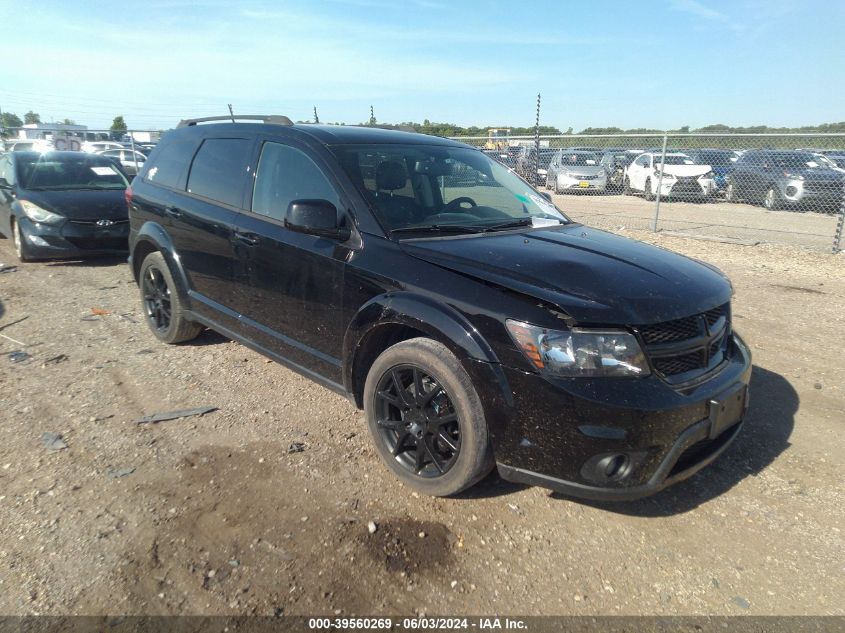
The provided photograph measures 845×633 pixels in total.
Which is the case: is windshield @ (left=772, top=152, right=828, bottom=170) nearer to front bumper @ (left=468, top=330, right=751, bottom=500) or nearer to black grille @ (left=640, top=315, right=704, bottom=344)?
black grille @ (left=640, top=315, right=704, bottom=344)

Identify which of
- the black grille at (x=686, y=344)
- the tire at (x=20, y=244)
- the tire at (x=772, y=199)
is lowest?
the tire at (x=20, y=244)

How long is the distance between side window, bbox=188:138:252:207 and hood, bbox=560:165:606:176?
14856 mm

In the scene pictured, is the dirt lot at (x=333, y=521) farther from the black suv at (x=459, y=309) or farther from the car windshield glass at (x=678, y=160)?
the car windshield glass at (x=678, y=160)

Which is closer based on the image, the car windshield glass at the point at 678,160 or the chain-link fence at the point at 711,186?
the chain-link fence at the point at 711,186

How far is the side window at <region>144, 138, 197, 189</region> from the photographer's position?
4.70 meters

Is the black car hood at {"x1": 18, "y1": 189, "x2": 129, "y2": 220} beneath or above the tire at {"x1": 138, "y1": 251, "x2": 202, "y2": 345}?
above

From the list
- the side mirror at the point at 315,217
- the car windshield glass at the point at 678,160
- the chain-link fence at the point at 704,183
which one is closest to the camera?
the side mirror at the point at 315,217

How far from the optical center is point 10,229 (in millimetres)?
8625

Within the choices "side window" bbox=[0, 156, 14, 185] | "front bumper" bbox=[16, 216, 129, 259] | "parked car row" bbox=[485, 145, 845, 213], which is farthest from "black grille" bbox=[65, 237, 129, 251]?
"parked car row" bbox=[485, 145, 845, 213]

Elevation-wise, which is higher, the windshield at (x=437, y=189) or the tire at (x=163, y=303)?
the windshield at (x=437, y=189)

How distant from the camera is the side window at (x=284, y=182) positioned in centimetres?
346

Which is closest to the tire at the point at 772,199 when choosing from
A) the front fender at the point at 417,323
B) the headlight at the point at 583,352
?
the headlight at the point at 583,352

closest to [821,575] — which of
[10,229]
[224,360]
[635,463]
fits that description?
[635,463]

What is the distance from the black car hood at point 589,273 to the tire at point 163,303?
2.58m
